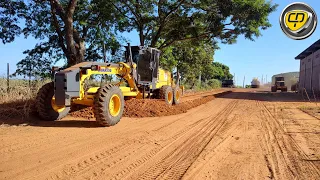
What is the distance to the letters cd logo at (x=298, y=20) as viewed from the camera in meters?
6.26

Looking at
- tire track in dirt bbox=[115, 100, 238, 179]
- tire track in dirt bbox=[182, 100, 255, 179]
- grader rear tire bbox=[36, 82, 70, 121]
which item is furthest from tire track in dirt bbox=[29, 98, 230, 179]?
grader rear tire bbox=[36, 82, 70, 121]

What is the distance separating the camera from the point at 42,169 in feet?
14.2

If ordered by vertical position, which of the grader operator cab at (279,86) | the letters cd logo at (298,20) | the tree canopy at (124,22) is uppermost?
the tree canopy at (124,22)

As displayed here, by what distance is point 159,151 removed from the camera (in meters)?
5.52

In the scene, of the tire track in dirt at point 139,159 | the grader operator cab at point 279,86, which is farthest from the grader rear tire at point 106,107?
the grader operator cab at point 279,86

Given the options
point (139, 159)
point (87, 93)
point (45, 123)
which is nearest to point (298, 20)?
point (139, 159)

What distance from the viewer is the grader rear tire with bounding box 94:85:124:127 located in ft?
25.6

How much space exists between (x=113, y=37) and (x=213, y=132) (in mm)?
15157

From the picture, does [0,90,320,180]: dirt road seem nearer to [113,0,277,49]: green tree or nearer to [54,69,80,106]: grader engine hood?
[54,69,80,106]: grader engine hood

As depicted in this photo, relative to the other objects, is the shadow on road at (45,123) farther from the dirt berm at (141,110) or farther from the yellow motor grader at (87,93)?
the dirt berm at (141,110)

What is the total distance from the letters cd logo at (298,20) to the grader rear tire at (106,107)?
4914 millimetres

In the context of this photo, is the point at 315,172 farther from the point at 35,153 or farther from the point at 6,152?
the point at 6,152

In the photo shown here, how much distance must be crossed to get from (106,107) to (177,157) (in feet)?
11.2

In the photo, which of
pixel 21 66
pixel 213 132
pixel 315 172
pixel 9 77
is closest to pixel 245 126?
pixel 213 132
